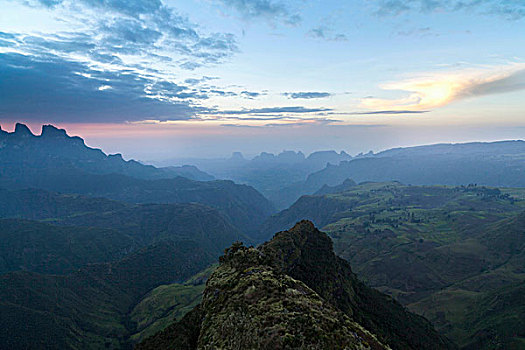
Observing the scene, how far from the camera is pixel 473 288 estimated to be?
179375 mm

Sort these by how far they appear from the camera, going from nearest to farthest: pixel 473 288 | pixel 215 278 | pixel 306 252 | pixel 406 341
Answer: pixel 215 278 → pixel 406 341 → pixel 306 252 → pixel 473 288

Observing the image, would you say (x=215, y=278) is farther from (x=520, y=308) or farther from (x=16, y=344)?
Result: (x=16, y=344)

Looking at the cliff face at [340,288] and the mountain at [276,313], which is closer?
the mountain at [276,313]

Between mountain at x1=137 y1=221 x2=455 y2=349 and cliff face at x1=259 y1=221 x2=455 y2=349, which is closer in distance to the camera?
mountain at x1=137 y1=221 x2=455 y2=349

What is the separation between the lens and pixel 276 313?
3519 cm

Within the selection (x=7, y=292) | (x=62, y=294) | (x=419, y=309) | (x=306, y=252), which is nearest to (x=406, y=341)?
(x=306, y=252)

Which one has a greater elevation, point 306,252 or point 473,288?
point 306,252

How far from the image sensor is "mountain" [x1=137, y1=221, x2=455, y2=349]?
32219 millimetres

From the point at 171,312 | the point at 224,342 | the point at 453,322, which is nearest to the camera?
the point at 224,342

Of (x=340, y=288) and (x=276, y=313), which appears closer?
(x=276, y=313)

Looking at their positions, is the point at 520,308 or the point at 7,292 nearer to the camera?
the point at 520,308

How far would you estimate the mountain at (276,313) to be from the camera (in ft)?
106

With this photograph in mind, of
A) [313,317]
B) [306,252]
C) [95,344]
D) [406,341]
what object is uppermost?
[313,317]

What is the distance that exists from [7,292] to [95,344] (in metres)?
77.2
